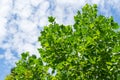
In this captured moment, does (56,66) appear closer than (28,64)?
Yes

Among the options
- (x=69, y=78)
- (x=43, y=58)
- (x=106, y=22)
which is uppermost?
(x=106, y=22)

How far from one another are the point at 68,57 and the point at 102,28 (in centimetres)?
263

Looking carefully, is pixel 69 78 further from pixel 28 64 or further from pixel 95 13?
pixel 95 13

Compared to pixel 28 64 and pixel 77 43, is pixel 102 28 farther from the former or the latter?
pixel 28 64

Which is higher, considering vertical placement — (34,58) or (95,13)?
(95,13)

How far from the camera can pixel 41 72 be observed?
19.3 metres

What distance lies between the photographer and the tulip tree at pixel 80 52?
699 inches

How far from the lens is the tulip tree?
17.8 meters

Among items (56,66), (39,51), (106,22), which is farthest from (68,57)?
(106,22)

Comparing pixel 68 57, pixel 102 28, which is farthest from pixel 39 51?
pixel 102 28

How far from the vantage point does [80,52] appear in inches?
711

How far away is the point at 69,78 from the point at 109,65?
240cm

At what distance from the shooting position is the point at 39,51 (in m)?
18.9

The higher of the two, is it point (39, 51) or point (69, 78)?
point (39, 51)
